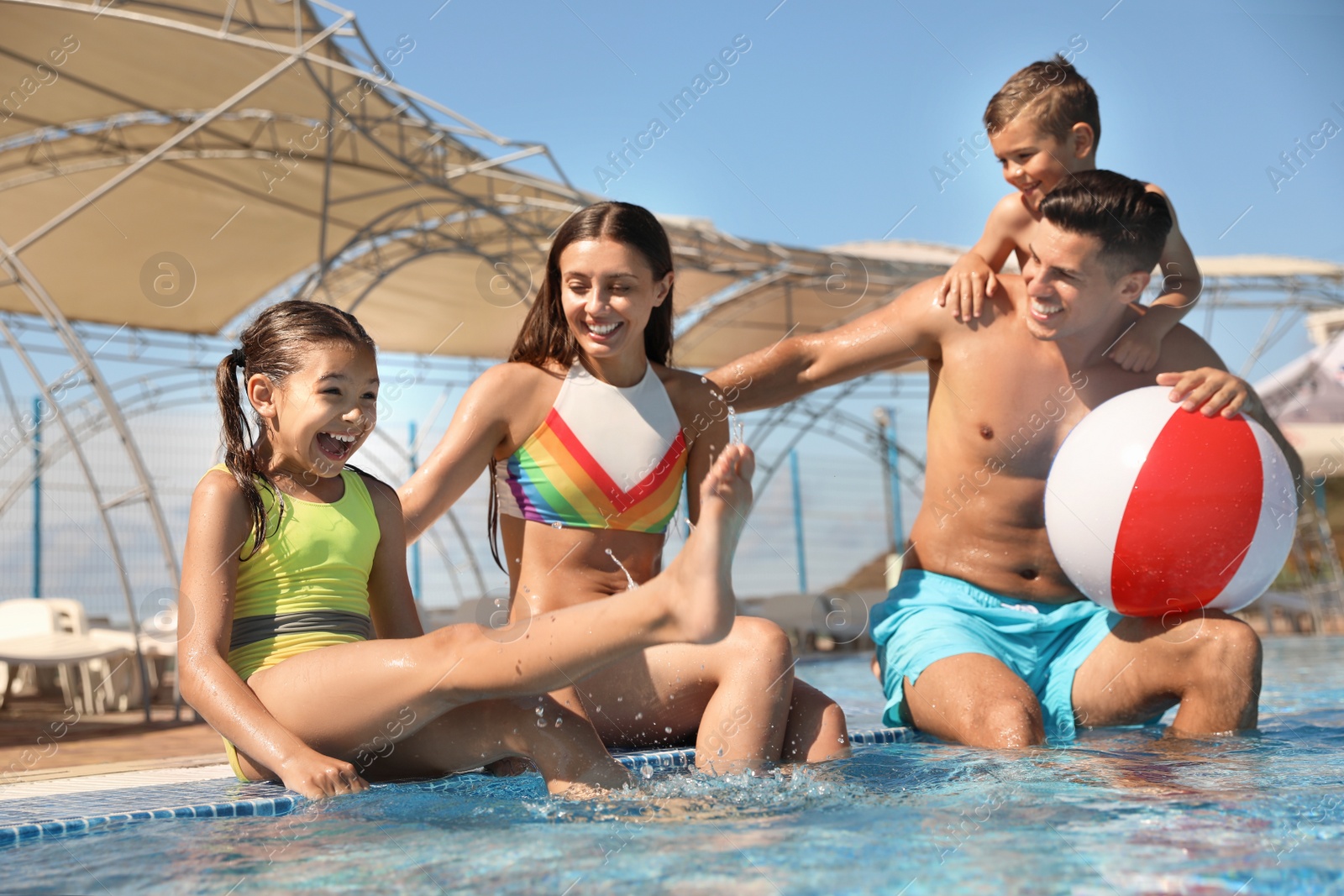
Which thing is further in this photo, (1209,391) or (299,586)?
(1209,391)

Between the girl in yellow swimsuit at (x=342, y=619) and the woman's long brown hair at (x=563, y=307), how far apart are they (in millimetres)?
512

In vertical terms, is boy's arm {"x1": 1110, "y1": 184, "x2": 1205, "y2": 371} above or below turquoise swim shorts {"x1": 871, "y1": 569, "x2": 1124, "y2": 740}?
above

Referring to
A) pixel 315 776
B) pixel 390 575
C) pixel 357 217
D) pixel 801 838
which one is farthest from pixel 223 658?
pixel 357 217

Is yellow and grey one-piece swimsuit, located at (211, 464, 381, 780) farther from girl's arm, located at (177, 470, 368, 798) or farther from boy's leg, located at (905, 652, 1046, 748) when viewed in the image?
boy's leg, located at (905, 652, 1046, 748)

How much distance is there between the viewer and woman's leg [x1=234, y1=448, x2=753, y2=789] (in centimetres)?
179

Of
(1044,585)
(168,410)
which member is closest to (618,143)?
(1044,585)

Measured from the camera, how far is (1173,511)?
294 centimetres

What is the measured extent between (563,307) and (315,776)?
1337mm

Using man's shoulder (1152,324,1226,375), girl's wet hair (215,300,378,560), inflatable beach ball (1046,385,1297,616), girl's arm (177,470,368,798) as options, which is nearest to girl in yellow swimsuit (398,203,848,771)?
girl's wet hair (215,300,378,560)

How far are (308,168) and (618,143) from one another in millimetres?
5698

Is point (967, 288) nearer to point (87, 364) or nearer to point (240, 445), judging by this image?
Answer: point (240, 445)

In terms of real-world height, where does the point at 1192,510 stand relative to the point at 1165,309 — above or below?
below

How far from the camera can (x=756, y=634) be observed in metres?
2.46

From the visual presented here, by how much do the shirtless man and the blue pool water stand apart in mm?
521
